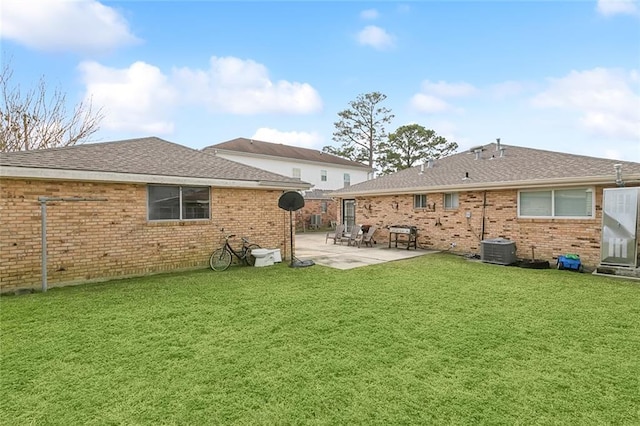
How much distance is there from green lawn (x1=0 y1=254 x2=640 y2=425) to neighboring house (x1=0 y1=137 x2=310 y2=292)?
0.88 meters

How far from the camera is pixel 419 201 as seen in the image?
12633 mm

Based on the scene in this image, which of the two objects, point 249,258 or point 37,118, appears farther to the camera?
point 37,118

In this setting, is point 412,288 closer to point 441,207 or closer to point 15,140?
point 441,207

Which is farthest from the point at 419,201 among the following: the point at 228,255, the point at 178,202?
the point at 178,202

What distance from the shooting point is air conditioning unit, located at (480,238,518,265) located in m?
9.08

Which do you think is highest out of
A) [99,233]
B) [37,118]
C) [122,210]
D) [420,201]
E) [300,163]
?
[37,118]

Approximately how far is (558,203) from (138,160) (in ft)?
38.0

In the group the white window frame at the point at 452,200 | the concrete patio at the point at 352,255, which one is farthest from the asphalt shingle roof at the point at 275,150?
the white window frame at the point at 452,200

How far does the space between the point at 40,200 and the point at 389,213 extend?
11.4m

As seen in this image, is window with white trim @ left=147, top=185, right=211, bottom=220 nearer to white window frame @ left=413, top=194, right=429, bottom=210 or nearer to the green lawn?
the green lawn

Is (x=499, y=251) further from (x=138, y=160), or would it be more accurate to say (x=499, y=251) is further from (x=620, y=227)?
(x=138, y=160)

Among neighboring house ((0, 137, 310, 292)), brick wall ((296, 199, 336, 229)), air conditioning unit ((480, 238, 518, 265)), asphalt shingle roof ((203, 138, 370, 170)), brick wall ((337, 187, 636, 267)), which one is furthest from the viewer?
asphalt shingle roof ((203, 138, 370, 170))

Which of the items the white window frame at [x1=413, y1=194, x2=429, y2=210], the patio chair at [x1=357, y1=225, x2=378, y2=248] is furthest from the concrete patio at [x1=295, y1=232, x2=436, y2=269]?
the white window frame at [x1=413, y1=194, x2=429, y2=210]

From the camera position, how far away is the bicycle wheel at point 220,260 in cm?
841
